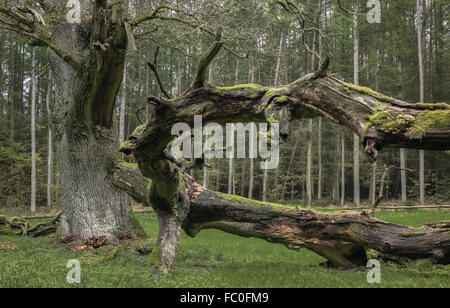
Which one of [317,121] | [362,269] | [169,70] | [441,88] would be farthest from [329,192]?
[362,269]

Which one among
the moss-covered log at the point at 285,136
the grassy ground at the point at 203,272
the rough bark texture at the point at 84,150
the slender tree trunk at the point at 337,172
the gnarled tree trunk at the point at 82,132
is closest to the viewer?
the moss-covered log at the point at 285,136

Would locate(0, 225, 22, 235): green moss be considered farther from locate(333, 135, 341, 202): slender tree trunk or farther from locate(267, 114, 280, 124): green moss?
locate(333, 135, 341, 202): slender tree trunk

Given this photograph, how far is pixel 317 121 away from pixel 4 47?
25.5 m

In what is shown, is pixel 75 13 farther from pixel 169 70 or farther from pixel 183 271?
pixel 169 70

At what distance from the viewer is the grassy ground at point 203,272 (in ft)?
18.8

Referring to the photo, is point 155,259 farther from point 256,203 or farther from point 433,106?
A: point 433,106

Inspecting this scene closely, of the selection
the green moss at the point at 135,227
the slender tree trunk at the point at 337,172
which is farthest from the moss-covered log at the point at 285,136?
the slender tree trunk at the point at 337,172

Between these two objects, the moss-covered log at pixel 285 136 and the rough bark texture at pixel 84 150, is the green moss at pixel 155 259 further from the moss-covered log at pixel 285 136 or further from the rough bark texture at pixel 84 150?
the rough bark texture at pixel 84 150

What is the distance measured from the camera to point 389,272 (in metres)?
6.92

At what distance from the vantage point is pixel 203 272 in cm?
692

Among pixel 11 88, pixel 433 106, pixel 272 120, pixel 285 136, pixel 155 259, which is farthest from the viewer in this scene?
pixel 11 88

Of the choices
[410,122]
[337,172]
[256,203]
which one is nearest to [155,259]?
[256,203]

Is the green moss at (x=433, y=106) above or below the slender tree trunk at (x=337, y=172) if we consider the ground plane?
above

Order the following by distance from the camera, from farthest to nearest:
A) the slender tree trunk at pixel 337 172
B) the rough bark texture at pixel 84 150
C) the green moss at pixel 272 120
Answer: the slender tree trunk at pixel 337 172 → the rough bark texture at pixel 84 150 → the green moss at pixel 272 120
